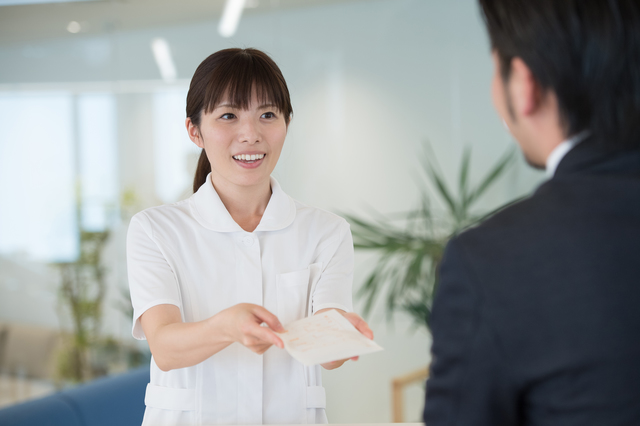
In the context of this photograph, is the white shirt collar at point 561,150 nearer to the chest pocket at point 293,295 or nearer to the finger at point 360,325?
the finger at point 360,325

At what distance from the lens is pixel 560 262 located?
0.67 m

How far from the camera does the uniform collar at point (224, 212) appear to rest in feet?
4.82

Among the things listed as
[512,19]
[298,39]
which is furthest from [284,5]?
[512,19]

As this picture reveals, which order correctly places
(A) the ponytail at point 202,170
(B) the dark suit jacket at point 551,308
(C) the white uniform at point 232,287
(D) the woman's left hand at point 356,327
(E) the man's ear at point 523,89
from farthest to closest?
(A) the ponytail at point 202,170 < (C) the white uniform at point 232,287 < (D) the woman's left hand at point 356,327 < (E) the man's ear at point 523,89 < (B) the dark suit jacket at point 551,308

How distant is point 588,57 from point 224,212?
1.00 metres

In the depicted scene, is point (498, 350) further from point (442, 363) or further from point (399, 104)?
point (399, 104)

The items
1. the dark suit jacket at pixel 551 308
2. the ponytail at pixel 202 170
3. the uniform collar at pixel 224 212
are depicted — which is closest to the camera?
the dark suit jacket at pixel 551 308

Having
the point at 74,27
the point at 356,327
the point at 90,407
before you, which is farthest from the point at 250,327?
the point at 74,27

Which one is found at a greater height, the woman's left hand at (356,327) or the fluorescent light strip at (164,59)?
the fluorescent light strip at (164,59)

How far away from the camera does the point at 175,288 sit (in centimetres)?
137

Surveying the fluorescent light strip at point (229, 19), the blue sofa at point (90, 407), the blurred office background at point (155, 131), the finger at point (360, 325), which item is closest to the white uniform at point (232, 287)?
the finger at point (360, 325)

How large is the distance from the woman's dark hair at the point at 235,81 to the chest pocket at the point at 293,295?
1.49ft

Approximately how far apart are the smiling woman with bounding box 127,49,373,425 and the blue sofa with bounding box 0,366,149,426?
38.2 inches

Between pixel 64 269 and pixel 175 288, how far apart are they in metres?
2.77
